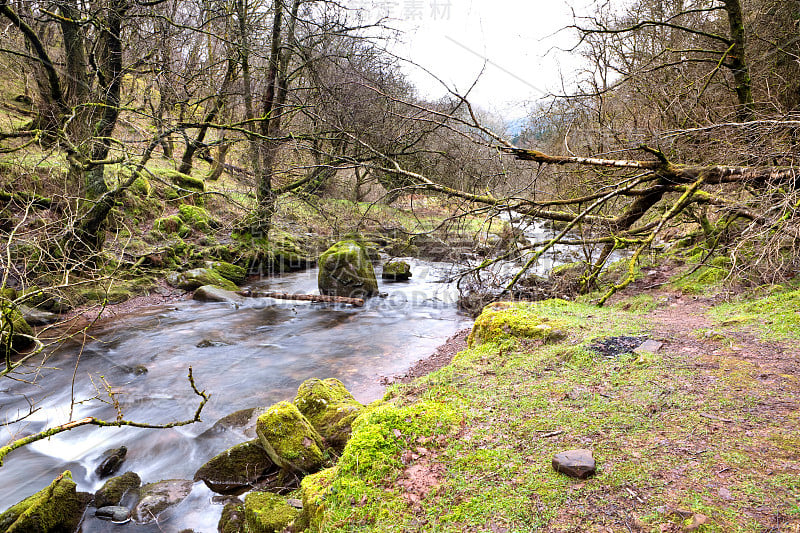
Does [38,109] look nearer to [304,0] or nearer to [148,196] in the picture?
[148,196]

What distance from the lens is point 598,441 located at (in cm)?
281

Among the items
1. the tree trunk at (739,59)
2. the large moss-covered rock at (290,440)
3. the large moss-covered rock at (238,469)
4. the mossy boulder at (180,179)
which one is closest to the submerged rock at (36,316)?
the large moss-covered rock at (238,469)

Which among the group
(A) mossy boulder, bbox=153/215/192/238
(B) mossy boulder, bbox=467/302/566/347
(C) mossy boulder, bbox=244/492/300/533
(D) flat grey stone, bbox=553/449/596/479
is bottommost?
(C) mossy boulder, bbox=244/492/300/533

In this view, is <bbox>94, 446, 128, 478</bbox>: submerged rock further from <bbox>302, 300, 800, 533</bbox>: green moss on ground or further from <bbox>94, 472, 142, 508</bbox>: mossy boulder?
<bbox>302, 300, 800, 533</bbox>: green moss on ground

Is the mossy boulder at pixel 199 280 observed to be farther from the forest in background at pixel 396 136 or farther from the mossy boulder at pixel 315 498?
the mossy boulder at pixel 315 498

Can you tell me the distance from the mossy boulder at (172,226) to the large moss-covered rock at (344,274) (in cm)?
521

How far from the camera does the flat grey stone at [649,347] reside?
4.19m

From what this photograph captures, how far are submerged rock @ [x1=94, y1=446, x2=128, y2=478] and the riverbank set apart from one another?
317 centimetres

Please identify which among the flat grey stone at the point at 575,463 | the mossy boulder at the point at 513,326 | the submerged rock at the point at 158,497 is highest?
the mossy boulder at the point at 513,326

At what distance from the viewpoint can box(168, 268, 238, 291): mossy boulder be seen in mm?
12422

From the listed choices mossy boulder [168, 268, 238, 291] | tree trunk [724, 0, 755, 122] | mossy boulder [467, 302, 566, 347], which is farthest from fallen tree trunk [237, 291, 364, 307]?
tree trunk [724, 0, 755, 122]

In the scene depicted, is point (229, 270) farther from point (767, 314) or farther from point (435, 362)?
point (767, 314)

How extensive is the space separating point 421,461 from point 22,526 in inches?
133

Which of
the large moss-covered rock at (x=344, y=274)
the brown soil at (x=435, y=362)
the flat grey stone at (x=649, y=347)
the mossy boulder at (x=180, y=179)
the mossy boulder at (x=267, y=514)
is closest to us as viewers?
the mossy boulder at (x=267, y=514)
